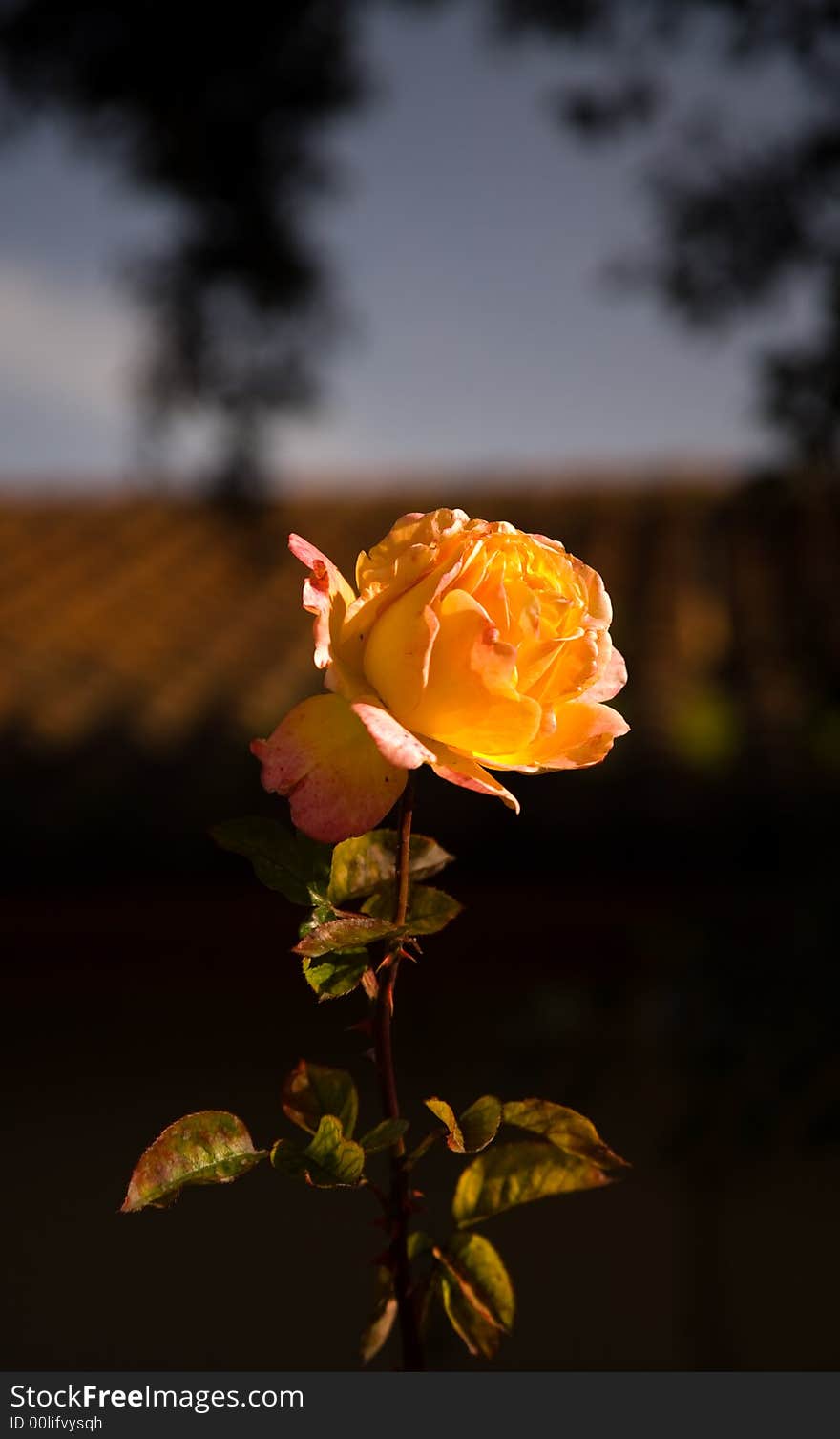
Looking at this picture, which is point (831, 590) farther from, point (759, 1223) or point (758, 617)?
point (759, 1223)

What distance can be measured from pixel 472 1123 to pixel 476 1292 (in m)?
0.05

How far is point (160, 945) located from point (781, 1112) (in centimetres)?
180

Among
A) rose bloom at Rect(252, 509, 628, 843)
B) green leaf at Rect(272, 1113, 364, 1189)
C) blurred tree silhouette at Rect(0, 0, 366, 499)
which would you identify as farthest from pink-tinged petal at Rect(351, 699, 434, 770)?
blurred tree silhouette at Rect(0, 0, 366, 499)

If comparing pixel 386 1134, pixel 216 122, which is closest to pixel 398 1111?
pixel 386 1134

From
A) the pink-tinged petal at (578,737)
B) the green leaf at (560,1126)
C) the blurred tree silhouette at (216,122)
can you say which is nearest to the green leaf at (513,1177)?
the green leaf at (560,1126)

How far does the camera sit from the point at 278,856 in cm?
35

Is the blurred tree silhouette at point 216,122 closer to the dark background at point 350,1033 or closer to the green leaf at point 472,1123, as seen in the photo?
the dark background at point 350,1033

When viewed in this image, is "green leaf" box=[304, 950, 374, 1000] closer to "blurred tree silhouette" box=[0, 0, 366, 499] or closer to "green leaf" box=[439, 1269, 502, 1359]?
"green leaf" box=[439, 1269, 502, 1359]

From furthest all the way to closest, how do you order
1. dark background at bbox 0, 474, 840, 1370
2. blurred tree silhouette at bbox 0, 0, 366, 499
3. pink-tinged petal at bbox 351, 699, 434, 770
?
1. dark background at bbox 0, 474, 840, 1370
2. blurred tree silhouette at bbox 0, 0, 366, 499
3. pink-tinged petal at bbox 351, 699, 434, 770

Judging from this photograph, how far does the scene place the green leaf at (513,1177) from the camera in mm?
383

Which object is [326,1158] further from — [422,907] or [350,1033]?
[350,1033]

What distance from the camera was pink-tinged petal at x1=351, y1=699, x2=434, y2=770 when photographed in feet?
0.96

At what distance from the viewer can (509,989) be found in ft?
10.5

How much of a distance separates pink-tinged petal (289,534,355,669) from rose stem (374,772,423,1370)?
4cm
